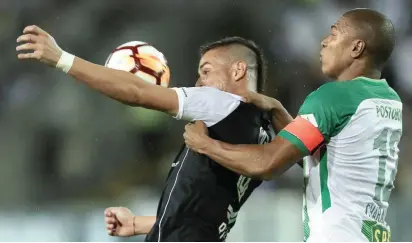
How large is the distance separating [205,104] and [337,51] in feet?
1.64

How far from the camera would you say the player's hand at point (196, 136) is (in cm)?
231

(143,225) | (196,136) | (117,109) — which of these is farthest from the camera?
(117,109)

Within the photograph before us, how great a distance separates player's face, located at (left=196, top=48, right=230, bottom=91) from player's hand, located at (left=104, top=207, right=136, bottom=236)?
0.69 metres

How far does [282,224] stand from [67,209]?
5.34ft

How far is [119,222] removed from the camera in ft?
9.50

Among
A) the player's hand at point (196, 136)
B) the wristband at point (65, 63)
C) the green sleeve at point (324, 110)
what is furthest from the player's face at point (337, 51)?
the wristband at point (65, 63)

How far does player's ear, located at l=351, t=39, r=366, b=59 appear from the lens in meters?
2.35

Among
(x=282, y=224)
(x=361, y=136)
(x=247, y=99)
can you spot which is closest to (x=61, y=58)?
(x=247, y=99)

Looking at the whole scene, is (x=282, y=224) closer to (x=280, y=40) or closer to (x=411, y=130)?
(x=411, y=130)

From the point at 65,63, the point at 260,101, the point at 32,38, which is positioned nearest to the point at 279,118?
the point at 260,101

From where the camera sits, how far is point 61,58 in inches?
88.6

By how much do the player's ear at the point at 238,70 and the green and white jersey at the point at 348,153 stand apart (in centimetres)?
37

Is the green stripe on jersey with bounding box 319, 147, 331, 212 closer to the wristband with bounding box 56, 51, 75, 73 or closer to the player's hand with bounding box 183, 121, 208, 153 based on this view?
the player's hand with bounding box 183, 121, 208, 153

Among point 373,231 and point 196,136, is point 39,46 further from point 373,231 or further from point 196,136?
point 373,231
